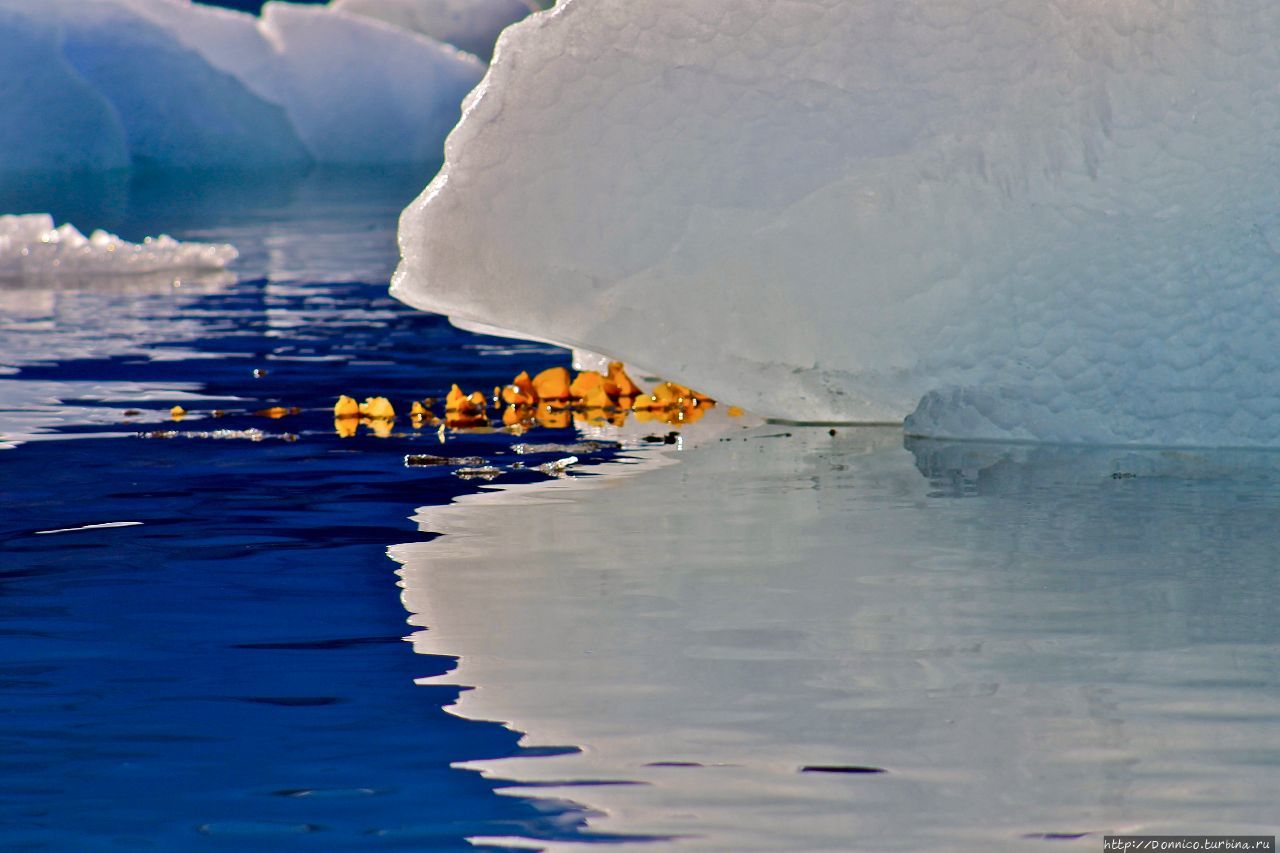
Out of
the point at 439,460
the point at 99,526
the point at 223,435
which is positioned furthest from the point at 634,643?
the point at 223,435

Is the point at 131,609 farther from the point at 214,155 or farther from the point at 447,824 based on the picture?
the point at 214,155

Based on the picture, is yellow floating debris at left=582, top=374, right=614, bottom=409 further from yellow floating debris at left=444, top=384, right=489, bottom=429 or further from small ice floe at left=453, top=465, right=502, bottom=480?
small ice floe at left=453, top=465, right=502, bottom=480

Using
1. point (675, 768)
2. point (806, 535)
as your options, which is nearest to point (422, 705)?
point (675, 768)

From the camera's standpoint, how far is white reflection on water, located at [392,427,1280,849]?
7.95ft

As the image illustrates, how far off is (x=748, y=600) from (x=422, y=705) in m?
0.86

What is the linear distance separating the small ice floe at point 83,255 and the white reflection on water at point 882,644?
30.7ft

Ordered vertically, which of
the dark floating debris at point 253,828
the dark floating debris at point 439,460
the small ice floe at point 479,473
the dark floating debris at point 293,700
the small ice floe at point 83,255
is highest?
the small ice floe at point 83,255

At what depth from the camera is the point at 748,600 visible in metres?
3.56

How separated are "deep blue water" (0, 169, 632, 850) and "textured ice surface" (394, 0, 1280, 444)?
69 centimetres

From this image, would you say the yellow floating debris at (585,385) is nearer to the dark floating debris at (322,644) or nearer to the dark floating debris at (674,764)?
the dark floating debris at (322,644)

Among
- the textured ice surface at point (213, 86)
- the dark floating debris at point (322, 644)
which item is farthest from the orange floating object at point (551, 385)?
the textured ice surface at point (213, 86)

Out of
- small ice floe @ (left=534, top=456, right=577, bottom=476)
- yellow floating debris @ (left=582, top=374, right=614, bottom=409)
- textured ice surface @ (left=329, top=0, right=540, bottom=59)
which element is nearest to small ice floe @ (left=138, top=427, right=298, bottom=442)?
small ice floe @ (left=534, top=456, right=577, bottom=476)

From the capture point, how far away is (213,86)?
27.4 meters

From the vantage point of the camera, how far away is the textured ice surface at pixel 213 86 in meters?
25.2
